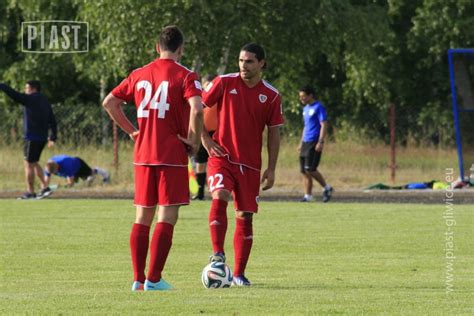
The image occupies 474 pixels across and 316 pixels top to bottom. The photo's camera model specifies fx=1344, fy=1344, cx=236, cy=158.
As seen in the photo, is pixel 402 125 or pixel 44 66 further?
pixel 44 66

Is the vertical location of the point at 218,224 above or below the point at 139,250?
above

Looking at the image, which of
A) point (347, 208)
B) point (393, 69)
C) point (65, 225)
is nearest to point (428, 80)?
point (393, 69)

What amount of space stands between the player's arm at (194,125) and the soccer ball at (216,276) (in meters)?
0.96

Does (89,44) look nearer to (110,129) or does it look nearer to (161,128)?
(110,129)

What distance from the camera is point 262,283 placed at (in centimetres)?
1104

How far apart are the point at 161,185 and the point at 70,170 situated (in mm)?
17805

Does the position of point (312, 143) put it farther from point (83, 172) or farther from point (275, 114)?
point (275, 114)

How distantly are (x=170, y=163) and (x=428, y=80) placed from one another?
126ft

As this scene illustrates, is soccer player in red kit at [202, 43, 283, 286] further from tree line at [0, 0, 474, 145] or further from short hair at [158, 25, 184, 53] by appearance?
tree line at [0, 0, 474, 145]

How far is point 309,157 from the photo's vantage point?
23406mm

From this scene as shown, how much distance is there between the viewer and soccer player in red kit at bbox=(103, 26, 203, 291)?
10305mm

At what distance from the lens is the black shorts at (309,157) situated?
23.3 meters

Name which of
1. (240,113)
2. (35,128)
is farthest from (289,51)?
(240,113)

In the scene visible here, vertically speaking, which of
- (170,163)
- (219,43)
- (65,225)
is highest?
(219,43)
